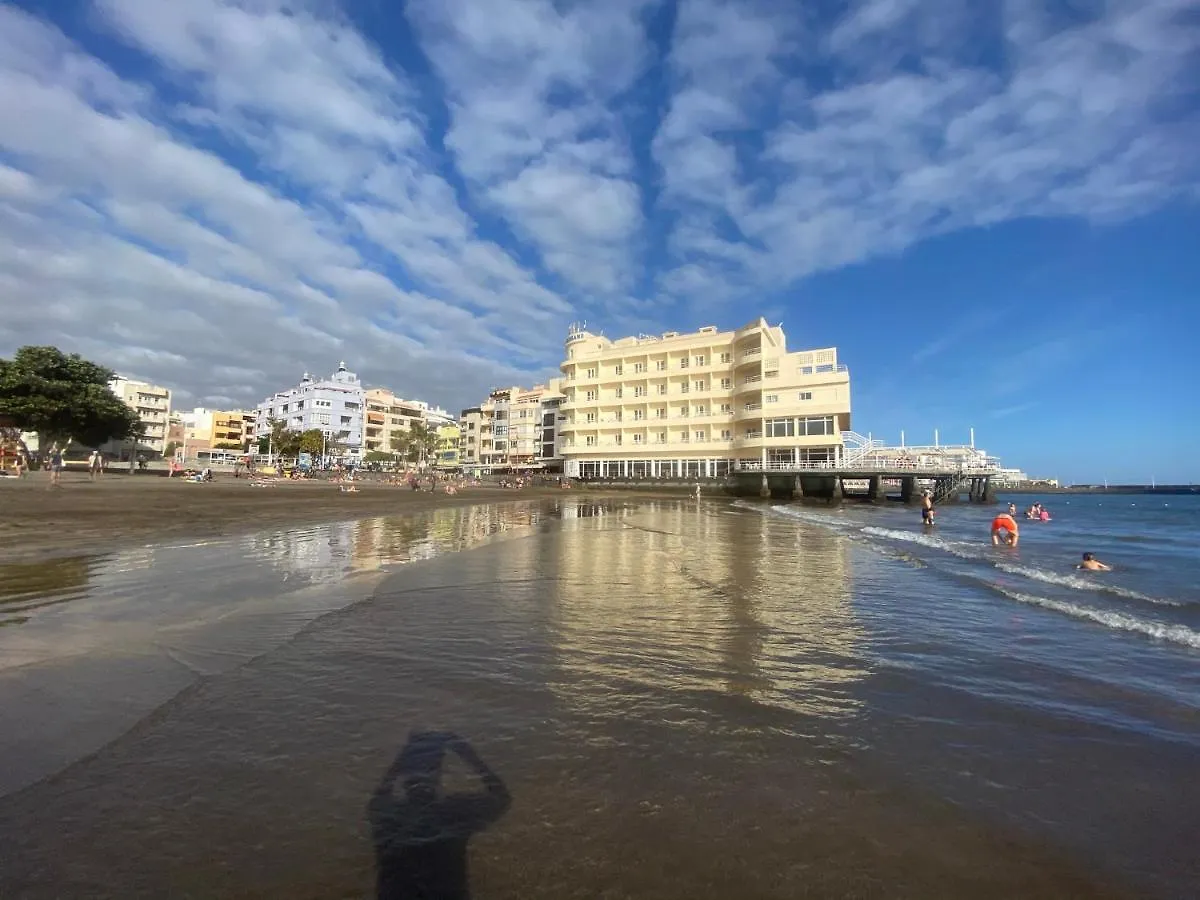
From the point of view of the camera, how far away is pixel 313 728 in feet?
13.1

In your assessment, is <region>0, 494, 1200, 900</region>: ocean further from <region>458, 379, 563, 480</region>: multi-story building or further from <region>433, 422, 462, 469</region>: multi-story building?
<region>433, 422, 462, 469</region>: multi-story building

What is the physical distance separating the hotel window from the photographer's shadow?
55.2 m

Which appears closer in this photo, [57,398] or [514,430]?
[57,398]

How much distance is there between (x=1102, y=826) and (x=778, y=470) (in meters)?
52.7

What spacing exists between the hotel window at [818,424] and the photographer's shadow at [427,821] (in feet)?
181

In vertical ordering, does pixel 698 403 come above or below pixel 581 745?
above

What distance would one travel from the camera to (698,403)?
65.6 m

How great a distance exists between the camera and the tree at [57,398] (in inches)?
2040

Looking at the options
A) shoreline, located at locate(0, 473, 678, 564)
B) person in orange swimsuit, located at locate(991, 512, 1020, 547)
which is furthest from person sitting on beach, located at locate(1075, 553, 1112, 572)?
shoreline, located at locate(0, 473, 678, 564)

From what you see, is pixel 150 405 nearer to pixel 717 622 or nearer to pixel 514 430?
pixel 514 430

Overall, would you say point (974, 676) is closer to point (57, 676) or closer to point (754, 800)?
point (754, 800)

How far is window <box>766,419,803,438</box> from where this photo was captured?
5600 cm

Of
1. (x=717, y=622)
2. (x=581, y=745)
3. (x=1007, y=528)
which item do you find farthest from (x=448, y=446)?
(x=581, y=745)

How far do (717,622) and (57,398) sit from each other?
70.1 meters
